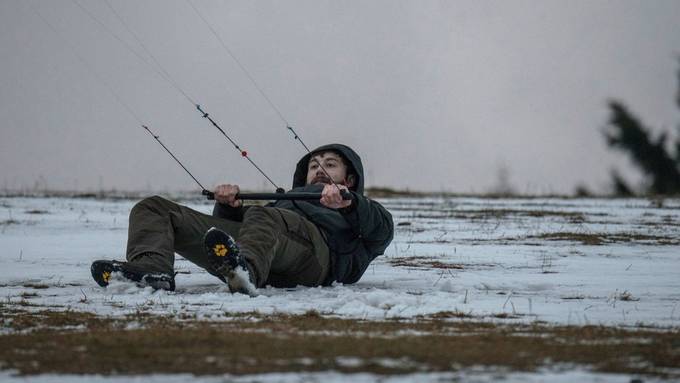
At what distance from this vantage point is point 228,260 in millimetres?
5148

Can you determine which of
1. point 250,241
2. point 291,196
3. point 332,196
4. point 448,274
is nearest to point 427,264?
point 448,274

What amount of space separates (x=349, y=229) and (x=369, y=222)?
337mm

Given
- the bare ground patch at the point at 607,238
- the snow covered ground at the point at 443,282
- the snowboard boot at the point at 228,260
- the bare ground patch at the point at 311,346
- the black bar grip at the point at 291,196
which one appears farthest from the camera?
the bare ground patch at the point at 607,238

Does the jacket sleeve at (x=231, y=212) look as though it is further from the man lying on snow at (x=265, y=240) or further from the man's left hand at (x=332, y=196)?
the man's left hand at (x=332, y=196)

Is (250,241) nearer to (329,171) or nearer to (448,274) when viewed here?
(329,171)

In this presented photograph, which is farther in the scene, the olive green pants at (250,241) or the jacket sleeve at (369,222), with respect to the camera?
the jacket sleeve at (369,222)

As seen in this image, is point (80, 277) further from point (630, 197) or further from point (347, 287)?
point (630, 197)

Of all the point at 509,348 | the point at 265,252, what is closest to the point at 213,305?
the point at 265,252

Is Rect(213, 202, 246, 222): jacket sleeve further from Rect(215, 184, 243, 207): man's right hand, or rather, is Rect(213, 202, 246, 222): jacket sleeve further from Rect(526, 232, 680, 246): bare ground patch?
Rect(526, 232, 680, 246): bare ground patch

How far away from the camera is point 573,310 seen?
15.9 feet

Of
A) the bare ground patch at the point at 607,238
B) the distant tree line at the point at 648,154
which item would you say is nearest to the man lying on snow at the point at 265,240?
the bare ground patch at the point at 607,238

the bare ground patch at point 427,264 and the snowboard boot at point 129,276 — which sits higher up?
the bare ground patch at point 427,264

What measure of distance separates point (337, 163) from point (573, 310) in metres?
2.56

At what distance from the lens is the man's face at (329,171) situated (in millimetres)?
6820
